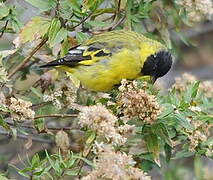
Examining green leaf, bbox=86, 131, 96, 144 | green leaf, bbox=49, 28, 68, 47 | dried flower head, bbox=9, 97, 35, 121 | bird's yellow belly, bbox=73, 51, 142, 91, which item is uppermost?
green leaf, bbox=49, 28, 68, 47

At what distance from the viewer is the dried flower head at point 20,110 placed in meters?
2.94

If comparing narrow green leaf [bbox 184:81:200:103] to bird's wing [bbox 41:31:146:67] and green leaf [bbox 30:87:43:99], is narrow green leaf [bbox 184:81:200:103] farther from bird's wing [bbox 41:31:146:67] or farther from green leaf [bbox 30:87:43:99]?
green leaf [bbox 30:87:43:99]

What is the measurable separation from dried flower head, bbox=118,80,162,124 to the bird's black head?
1.07 metres

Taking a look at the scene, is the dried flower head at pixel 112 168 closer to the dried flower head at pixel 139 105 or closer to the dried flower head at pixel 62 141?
the dried flower head at pixel 139 105

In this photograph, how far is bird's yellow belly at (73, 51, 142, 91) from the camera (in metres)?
3.93

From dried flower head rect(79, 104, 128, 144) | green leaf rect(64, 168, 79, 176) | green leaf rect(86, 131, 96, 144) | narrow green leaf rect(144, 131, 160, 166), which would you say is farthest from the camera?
narrow green leaf rect(144, 131, 160, 166)

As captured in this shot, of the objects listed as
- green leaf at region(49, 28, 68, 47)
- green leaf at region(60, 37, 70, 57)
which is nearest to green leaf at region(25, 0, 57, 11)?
green leaf at region(49, 28, 68, 47)

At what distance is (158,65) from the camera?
3.95 metres

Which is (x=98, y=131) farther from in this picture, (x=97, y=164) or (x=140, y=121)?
(x=140, y=121)

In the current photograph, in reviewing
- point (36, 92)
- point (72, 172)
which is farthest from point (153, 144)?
point (36, 92)

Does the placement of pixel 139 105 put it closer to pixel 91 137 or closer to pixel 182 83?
pixel 91 137

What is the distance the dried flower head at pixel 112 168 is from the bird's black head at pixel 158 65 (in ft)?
5.15

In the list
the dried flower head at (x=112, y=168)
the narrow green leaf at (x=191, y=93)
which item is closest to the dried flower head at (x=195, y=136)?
the narrow green leaf at (x=191, y=93)

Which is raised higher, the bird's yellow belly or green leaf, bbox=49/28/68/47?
green leaf, bbox=49/28/68/47
